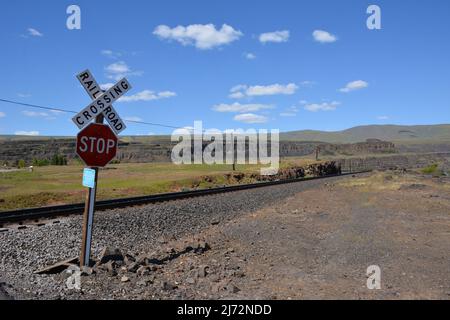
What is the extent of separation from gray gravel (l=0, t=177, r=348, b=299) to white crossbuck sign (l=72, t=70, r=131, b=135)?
3.00m

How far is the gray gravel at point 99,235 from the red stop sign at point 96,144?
2.29 meters

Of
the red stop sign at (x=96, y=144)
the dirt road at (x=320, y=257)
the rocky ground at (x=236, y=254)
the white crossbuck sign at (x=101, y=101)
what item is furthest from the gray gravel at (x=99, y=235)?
the white crossbuck sign at (x=101, y=101)

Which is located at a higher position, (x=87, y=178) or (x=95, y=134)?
(x=95, y=134)

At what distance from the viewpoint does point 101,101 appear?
27.6 feet

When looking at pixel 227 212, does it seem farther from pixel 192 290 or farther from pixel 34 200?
pixel 34 200

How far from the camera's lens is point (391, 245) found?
37.3 feet

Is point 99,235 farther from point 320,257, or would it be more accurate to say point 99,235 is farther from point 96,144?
point 320,257

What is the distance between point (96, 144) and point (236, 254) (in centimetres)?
409

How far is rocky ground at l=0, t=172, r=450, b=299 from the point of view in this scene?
7.28 m

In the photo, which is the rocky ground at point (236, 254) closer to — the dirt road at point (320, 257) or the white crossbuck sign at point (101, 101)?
the dirt road at point (320, 257)

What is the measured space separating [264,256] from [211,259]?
130cm

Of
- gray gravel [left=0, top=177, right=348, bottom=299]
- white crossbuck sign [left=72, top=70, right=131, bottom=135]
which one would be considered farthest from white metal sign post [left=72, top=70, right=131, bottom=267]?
gray gravel [left=0, top=177, right=348, bottom=299]

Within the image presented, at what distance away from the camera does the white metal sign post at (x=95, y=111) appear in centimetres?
838
